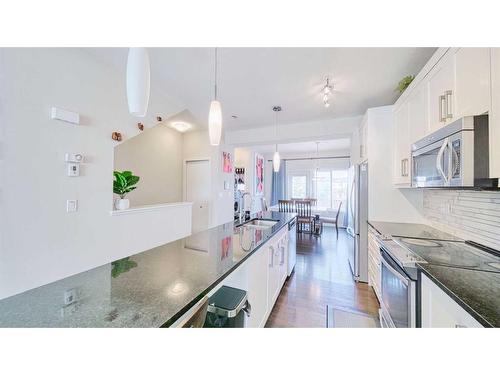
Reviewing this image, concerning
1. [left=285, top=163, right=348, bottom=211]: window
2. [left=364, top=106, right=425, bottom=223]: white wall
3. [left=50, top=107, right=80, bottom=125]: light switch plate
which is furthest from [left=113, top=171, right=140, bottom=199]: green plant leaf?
[left=285, top=163, right=348, bottom=211]: window

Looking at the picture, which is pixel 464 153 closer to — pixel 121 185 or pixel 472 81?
pixel 472 81

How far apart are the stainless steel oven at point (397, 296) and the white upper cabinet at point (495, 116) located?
2.39 feet

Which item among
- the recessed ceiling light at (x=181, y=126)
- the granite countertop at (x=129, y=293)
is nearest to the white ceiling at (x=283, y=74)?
the recessed ceiling light at (x=181, y=126)

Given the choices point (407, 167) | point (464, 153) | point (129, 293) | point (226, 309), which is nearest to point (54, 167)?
point (129, 293)

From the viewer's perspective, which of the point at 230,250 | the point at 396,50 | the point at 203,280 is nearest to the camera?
the point at 203,280

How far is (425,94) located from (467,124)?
810 mm

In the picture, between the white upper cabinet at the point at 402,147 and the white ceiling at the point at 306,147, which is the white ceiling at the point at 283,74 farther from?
the white ceiling at the point at 306,147

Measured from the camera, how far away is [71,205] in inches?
76.7

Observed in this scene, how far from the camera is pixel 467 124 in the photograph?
1.05 metres

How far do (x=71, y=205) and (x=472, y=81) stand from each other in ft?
10.6

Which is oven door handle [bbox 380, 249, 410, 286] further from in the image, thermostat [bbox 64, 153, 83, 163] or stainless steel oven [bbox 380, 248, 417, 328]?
thermostat [bbox 64, 153, 83, 163]

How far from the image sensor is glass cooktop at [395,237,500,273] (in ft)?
3.76
